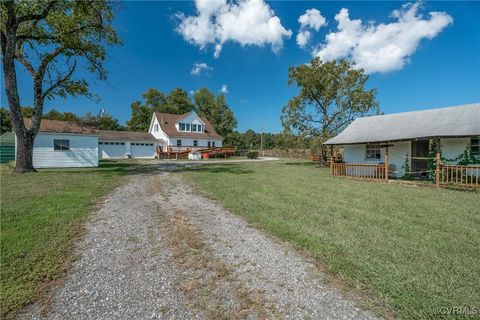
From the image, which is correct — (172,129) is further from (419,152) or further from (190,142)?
(419,152)

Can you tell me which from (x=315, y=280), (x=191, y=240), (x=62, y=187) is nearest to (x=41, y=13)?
(x=62, y=187)

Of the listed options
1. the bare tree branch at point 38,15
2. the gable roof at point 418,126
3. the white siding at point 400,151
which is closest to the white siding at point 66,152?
the bare tree branch at point 38,15

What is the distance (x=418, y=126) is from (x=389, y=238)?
11968 mm

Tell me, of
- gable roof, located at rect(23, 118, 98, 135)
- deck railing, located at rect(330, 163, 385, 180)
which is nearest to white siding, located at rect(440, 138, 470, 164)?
deck railing, located at rect(330, 163, 385, 180)

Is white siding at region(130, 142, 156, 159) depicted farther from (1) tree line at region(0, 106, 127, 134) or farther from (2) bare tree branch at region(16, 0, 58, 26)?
(2) bare tree branch at region(16, 0, 58, 26)

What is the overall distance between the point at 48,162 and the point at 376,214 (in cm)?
2073

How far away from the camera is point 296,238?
4105 millimetres

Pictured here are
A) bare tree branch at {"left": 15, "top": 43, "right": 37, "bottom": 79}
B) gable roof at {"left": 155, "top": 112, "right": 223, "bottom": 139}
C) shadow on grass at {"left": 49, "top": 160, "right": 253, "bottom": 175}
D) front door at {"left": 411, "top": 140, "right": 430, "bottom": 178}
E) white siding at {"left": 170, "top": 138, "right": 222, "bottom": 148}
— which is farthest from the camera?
gable roof at {"left": 155, "top": 112, "right": 223, "bottom": 139}

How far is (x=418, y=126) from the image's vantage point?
13016 millimetres

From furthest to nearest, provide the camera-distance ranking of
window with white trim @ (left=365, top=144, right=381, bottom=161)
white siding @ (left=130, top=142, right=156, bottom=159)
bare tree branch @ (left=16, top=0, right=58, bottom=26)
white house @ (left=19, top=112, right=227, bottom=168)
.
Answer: white siding @ (left=130, top=142, right=156, bottom=159) → white house @ (left=19, top=112, right=227, bottom=168) → window with white trim @ (left=365, top=144, right=381, bottom=161) → bare tree branch @ (left=16, top=0, right=58, bottom=26)

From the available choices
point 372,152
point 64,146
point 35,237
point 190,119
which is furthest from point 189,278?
point 190,119

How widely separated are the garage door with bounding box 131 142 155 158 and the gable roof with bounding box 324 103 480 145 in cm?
2426

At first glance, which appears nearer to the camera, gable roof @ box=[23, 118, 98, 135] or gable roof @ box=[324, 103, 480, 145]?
gable roof @ box=[324, 103, 480, 145]

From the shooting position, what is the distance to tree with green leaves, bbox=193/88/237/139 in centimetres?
4544
